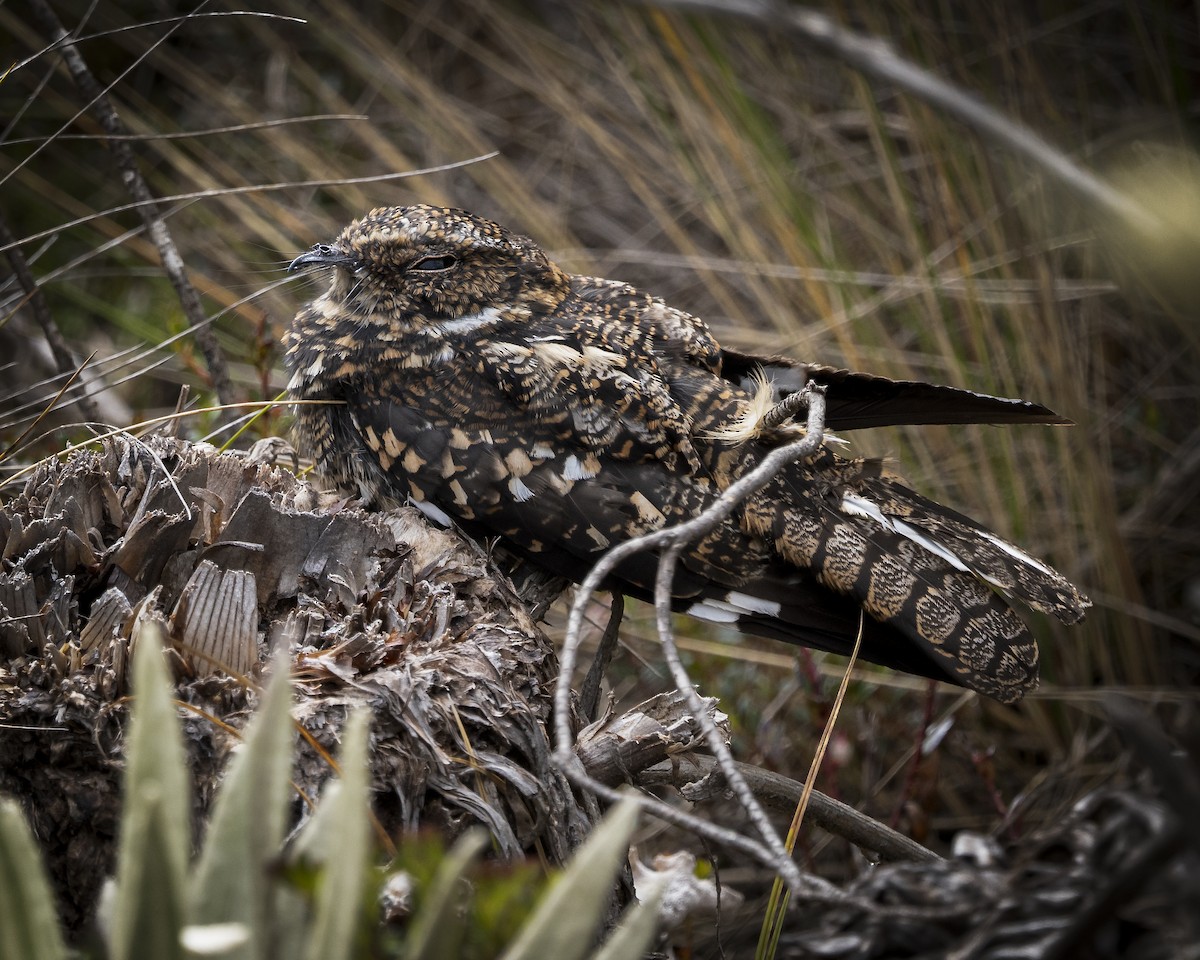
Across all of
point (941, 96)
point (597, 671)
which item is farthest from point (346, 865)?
point (597, 671)

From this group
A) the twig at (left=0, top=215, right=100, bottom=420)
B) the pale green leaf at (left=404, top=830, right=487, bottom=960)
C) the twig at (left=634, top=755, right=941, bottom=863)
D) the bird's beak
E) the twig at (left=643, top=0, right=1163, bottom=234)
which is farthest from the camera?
the bird's beak

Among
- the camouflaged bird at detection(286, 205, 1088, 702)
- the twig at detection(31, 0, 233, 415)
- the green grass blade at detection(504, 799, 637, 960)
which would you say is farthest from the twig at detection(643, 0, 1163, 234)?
the twig at detection(31, 0, 233, 415)

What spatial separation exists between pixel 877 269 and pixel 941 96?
3398mm

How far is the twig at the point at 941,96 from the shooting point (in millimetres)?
1046

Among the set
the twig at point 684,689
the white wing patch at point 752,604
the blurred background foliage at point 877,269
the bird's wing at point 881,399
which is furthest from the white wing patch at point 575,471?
the twig at point 684,689

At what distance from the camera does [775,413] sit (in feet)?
6.67

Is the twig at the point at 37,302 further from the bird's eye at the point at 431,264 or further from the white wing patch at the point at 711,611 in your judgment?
the white wing patch at the point at 711,611

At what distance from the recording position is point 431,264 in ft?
8.35

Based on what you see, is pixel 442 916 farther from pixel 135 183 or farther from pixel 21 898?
pixel 135 183

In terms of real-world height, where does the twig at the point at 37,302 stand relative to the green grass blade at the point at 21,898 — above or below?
above

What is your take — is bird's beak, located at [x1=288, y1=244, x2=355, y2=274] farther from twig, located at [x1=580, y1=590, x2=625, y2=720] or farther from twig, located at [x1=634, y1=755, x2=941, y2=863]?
twig, located at [x1=634, y1=755, x2=941, y2=863]

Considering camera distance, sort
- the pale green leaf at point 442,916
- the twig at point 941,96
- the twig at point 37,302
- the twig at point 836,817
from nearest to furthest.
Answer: the pale green leaf at point 442,916
the twig at point 941,96
the twig at point 836,817
the twig at point 37,302

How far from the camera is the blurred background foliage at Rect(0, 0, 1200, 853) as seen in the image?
3.36 m

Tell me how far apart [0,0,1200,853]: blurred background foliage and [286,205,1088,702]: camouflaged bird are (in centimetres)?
35
